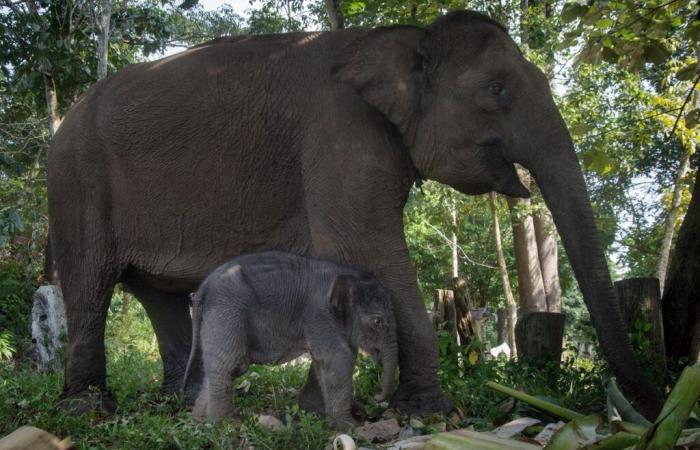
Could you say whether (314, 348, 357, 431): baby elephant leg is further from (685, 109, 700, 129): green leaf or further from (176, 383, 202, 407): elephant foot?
(685, 109, 700, 129): green leaf

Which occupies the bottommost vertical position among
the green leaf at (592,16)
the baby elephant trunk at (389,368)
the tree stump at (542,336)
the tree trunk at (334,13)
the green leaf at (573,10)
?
the baby elephant trunk at (389,368)

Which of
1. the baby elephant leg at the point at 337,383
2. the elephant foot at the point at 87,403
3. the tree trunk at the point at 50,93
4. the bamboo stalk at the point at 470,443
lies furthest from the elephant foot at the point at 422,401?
the tree trunk at the point at 50,93

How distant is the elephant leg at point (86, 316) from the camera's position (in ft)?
17.2

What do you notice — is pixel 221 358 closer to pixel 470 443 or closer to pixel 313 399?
pixel 313 399

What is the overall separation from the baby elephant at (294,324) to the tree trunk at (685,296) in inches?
118

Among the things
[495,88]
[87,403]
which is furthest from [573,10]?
[87,403]

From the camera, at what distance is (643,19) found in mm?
6035

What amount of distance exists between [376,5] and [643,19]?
2.40 m

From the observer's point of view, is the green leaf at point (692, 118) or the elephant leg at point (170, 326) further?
the green leaf at point (692, 118)

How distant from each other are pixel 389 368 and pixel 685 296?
3115 millimetres

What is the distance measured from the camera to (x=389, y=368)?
414 centimetres

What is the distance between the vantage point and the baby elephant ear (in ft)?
13.6

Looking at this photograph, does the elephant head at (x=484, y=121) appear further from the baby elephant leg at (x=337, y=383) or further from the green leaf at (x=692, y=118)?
the green leaf at (x=692, y=118)

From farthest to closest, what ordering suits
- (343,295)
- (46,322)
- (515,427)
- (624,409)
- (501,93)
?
(46,322) < (501,93) < (343,295) < (515,427) < (624,409)
